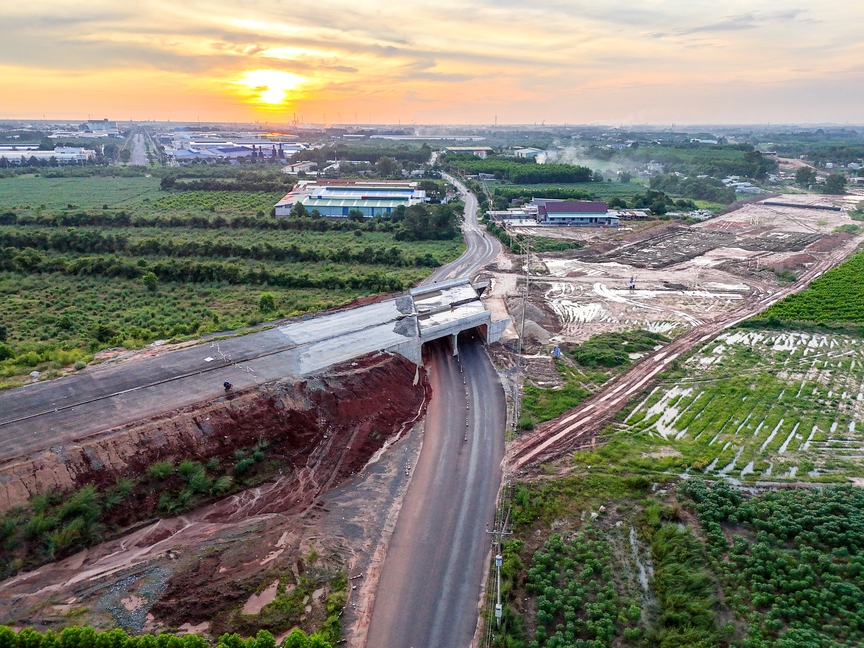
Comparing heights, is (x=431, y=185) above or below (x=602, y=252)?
above

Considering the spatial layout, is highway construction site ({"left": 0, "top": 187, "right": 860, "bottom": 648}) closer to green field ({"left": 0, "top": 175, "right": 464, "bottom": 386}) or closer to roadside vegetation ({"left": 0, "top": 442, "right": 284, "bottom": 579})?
roadside vegetation ({"left": 0, "top": 442, "right": 284, "bottom": 579})

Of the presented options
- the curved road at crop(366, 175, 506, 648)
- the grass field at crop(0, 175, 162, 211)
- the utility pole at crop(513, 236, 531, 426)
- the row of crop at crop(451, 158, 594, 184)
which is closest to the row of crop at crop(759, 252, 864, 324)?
the utility pole at crop(513, 236, 531, 426)

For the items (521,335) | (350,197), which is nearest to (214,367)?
(521,335)

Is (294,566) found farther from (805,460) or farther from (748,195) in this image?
(748,195)

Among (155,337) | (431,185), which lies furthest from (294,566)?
(431,185)

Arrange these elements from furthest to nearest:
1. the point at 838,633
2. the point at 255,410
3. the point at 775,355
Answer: the point at 775,355 → the point at 255,410 → the point at 838,633

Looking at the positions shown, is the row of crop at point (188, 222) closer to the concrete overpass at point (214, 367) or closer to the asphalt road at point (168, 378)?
the concrete overpass at point (214, 367)

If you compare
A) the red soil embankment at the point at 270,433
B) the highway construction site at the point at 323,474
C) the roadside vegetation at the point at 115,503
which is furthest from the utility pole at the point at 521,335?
the roadside vegetation at the point at 115,503
